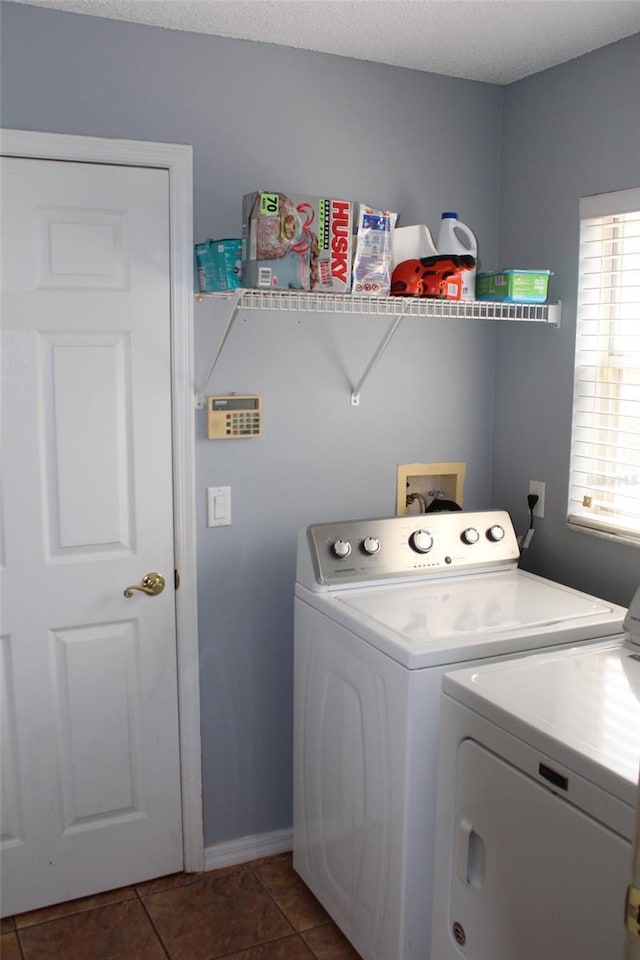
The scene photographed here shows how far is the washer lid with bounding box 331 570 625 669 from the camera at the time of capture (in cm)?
199

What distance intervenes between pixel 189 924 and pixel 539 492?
1.61 m

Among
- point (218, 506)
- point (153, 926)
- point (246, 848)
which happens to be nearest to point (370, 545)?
point (218, 506)

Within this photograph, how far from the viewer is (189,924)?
2.38 meters

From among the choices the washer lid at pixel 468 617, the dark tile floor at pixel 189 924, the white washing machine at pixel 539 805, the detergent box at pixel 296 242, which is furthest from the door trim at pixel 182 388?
the white washing machine at pixel 539 805

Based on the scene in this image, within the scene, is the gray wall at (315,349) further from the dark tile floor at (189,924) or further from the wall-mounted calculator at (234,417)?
the dark tile floor at (189,924)

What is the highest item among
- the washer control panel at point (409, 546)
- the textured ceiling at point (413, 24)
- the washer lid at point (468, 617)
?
the textured ceiling at point (413, 24)

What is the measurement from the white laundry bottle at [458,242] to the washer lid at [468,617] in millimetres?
830

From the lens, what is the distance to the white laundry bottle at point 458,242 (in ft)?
8.06

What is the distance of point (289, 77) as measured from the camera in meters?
2.44

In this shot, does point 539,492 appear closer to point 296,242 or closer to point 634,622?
point 634,622

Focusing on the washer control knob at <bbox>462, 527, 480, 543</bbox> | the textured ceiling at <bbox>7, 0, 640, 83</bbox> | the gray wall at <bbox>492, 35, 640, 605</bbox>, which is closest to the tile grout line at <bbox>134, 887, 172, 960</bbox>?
the washer control knob at <bbox>462, 527, 480, 543</bbox>

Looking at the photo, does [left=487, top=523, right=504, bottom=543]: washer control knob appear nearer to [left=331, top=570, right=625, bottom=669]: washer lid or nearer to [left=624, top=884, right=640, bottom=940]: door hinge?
[left=331, top=570, right=625, bottom=669]: washer lid

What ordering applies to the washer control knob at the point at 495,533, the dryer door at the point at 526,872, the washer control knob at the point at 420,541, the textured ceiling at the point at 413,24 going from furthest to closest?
the washer control knob at the point at 495,533 < the washer control knob at the point at 420,541 < the textured ceiling at the point at 413,24 < the dryer door at the point at 526,872

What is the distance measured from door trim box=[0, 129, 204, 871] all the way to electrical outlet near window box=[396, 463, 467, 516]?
27.8 inches
